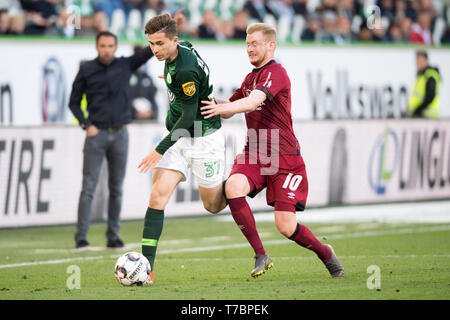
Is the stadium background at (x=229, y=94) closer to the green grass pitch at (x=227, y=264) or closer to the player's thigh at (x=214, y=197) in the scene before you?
the green grass pitch at (x=227, y=264)

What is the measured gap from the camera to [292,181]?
25.8ft

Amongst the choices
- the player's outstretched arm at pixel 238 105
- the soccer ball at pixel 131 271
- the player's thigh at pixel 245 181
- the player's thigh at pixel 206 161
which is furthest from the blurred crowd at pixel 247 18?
the soccer ball at pixel 131 271

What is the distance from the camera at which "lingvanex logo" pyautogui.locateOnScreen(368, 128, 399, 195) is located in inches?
596

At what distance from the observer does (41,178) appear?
39.9 feet

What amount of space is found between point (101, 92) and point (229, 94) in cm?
605

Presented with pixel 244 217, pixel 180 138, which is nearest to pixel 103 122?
pixel 180 138

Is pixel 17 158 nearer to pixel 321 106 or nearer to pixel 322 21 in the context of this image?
pixel 321 106

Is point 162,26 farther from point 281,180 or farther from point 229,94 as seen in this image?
point 229,94

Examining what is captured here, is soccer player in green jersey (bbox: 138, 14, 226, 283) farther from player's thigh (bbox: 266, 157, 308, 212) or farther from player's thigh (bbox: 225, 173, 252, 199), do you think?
player's thigh (bbox: 266, 157, 308, 212)

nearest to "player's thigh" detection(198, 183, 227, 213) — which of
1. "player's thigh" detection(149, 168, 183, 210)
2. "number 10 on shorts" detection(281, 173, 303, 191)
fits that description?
"player's thigh" detection(149, 168, 183, 210)

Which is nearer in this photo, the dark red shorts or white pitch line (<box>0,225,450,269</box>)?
the dark red shorts
